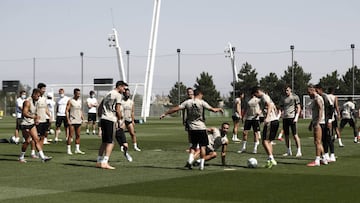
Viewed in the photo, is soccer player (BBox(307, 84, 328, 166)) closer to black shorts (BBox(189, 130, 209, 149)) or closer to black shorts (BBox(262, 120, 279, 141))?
black shorts (BBox(262, 120, 279, 141))

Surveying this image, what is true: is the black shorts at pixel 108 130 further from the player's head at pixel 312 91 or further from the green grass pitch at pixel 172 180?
the player's head at pixel 312 91

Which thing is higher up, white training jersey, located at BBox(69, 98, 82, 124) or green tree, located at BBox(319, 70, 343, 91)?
green tree, located at BBox(319, 70, 343, 91)

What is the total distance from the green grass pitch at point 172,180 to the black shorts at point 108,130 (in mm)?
720

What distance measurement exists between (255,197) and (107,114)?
5.96m

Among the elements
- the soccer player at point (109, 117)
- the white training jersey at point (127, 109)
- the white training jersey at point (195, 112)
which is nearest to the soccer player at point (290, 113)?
the white training jersey at point (195, 112)

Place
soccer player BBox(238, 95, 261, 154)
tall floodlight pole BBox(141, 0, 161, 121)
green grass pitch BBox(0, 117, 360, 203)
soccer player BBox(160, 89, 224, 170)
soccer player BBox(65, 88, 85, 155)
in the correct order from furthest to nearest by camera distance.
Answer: tall floodlight pole BBox(141, 0, 161, 121) → soccer player BBox(238, 95, 261, 154) → soccer player BBox(65, 88, 85, 155) → soccer player BBox(160, 89, 224, 170) → green grass pitch BBox(0, 117, 360, 203)

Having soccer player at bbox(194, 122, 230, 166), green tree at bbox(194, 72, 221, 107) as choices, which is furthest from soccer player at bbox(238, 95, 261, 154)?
green tree at bbox(194, 72, 221, 107)

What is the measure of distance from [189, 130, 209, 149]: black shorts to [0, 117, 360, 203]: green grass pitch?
2.03 feet

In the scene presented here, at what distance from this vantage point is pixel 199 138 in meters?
15.1

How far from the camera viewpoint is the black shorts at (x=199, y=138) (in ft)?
49.4

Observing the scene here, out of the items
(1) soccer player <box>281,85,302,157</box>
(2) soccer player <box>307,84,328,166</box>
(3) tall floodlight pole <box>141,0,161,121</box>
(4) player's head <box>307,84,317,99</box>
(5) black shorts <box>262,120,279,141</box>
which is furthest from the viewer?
(3) tall floodlight pole <box>141,0,161,121</box>

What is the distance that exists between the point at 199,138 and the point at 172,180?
2.31m

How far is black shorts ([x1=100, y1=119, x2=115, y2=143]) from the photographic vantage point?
611 inches

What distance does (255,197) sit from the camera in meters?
10.6
